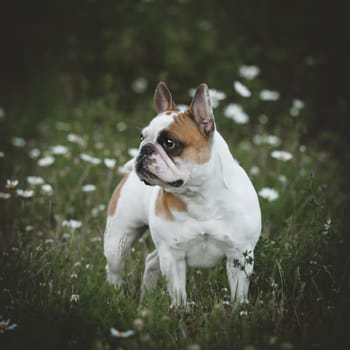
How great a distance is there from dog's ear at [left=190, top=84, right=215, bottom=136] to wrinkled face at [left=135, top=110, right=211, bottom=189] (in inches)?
0.9

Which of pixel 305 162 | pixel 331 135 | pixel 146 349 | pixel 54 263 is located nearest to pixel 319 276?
pixel 146 349

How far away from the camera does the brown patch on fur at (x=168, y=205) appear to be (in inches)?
157

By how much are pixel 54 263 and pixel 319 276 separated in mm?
1759

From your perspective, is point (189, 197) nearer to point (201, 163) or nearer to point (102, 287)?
point (201, 163)

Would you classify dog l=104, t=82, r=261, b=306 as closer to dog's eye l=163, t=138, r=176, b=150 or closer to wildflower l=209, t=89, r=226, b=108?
dog's eye l=163, t=138, r=176, b=150

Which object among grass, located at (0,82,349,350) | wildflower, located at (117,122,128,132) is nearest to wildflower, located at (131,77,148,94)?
wildflower, located at (117,122,128,132)

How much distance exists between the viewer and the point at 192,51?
8.93 m

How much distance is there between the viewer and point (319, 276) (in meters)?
4.32

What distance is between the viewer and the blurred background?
864 cm

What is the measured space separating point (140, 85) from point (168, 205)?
5.01 metres

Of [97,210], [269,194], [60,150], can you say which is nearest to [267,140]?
[269,194]

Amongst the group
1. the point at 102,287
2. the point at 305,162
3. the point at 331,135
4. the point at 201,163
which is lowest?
the point at 102,287

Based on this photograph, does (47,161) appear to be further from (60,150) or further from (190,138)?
(190,138)

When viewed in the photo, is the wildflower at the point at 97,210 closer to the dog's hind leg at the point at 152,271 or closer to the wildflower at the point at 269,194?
the dog's hind leg at the point at 152,271
